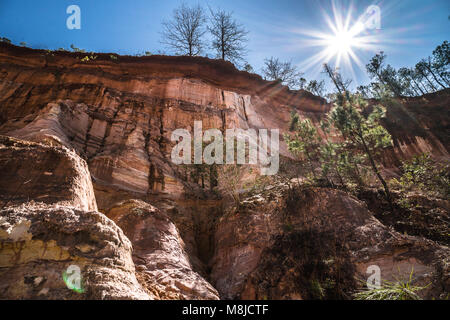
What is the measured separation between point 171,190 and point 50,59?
697 inches

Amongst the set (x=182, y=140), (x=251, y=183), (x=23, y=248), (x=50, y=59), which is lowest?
(x=23, y=248)

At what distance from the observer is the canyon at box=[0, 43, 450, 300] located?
466cm

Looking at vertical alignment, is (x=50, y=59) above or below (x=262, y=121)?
above

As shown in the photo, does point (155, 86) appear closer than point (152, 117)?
No

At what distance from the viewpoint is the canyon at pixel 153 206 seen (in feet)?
15.3

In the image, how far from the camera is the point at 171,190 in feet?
48.4

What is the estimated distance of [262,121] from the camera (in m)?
24.6

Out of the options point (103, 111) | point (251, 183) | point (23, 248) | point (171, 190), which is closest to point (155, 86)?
point (103, 111)

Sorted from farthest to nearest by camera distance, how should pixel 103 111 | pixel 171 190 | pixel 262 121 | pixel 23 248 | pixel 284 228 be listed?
pixel 262 121
pixel 103 111
pixel 171 190
pixel 284 228
pixel 23 248

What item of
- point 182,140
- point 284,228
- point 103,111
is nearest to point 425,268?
point 284,228

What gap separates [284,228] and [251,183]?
5196 mm

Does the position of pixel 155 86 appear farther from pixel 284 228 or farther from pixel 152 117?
pixel 284 228

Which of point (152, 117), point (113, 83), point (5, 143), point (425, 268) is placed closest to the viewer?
point (5, 143)

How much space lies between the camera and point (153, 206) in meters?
11.0
